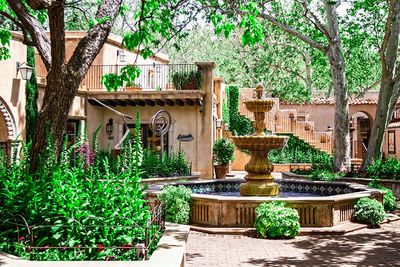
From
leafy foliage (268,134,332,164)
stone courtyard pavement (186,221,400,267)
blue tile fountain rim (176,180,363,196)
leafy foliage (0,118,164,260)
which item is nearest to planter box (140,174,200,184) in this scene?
blue tile fountain rim (176,180,363,196)

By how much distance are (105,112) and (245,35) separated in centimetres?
1689

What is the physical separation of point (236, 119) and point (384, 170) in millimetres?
14007

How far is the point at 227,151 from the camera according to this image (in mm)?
22328

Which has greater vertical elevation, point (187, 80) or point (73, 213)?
point (187, 80)

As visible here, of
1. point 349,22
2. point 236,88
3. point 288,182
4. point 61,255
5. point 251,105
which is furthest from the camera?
point 236,88

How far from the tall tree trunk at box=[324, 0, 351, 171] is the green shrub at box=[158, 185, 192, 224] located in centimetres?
1016

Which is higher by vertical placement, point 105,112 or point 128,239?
point 105,112

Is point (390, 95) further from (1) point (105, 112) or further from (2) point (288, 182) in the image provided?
(1) point (105, 112)

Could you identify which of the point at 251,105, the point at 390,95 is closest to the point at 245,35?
the point at 251,105

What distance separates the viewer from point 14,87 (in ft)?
58.3

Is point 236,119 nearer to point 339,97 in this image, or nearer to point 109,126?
point 109,126

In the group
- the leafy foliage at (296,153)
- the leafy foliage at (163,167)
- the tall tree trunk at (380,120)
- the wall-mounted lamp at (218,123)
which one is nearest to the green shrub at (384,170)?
the tall tree trunk at (380,120)

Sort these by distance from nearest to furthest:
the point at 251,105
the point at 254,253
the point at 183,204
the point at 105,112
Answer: the point at 254,253 < the point at 183,204 < the point at 251,105 < the point at 105,112

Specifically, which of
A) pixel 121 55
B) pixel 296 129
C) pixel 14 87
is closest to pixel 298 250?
pixel 14 87
